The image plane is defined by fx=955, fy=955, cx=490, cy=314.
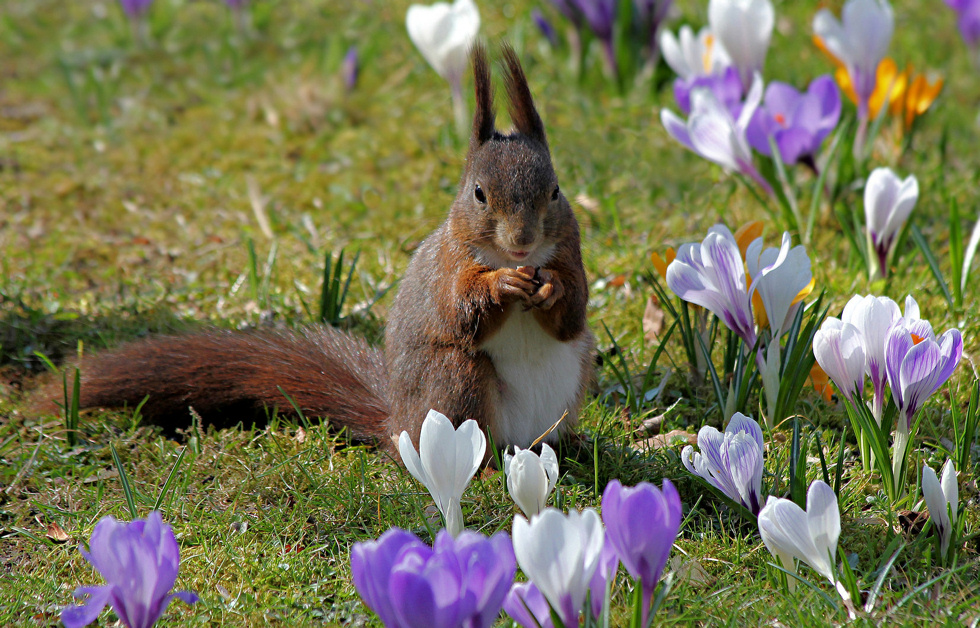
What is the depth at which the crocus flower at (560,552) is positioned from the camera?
1469 mm

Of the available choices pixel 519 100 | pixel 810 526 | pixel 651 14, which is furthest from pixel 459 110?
pixel 810 526

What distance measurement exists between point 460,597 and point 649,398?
1.57 metres

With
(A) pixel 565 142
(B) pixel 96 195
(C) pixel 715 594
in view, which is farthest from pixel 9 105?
(C) pixel 715 594

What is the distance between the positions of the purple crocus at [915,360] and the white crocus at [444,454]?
0.91 meters

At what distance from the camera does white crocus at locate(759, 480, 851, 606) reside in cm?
172

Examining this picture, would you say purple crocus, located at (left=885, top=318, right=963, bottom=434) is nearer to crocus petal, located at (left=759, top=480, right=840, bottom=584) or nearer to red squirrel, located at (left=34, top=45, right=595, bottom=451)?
crocus petal, located at (left=759, top=480, right=840, bottom=584)

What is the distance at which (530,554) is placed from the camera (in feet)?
4.82

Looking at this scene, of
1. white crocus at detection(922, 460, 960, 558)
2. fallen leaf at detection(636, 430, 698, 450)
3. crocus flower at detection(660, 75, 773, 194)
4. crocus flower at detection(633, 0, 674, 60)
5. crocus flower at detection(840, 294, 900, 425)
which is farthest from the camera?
crocus flower at detection(633, 0, 674, 60)

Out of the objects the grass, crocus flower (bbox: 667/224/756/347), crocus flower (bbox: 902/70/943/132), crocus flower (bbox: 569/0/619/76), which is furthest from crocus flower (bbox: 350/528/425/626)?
crocus flower (bbox: 569/0/619/76)

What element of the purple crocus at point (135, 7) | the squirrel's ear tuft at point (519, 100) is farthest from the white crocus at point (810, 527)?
the purple crocus at point (135, 7)

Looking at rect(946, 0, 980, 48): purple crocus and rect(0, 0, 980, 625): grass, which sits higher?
rect(946, 0, 980, 48): purple crocus

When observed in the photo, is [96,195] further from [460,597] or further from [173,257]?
[460,597]

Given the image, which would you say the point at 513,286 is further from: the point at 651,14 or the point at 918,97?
the point at 651,14

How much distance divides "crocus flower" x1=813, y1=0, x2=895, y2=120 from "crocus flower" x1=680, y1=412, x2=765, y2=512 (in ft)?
6.88
